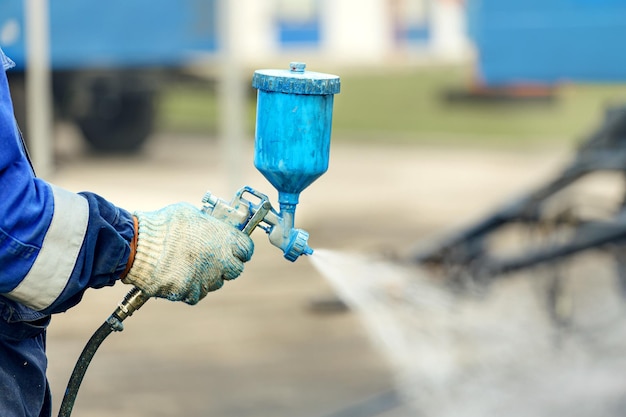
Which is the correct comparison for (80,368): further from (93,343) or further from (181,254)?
(181,254)

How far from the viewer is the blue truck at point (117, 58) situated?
11062 millimetres

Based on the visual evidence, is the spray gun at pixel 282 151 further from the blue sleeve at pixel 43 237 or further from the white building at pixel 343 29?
the white building at pixel 343 29

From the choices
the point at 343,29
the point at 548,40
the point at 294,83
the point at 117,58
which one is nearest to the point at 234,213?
the point at 294,83

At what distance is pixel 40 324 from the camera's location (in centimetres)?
229

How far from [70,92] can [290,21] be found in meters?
5.68

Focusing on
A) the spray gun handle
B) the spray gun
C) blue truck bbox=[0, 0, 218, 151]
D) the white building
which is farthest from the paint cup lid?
the white building

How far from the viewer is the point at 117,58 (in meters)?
11.5

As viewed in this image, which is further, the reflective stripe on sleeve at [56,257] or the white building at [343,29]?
the white building at [343,29]

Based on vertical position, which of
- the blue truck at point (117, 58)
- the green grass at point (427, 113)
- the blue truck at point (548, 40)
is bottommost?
the green grass at point (427, 113)

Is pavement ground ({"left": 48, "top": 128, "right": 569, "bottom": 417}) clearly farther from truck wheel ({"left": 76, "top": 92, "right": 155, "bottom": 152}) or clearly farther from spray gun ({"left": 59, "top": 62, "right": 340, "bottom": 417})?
spray gun ({"left": 59, "top": 62, "right": 340, "bottom": 417})

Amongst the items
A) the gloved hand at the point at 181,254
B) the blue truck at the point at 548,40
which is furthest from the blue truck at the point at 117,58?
the gloved hand at the point at 181,254

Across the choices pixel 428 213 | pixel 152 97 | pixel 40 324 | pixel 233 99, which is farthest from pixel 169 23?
pixel 40 324

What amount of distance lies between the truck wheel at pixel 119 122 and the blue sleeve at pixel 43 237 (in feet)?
32.9

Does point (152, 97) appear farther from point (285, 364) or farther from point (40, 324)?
point (40, 324)
